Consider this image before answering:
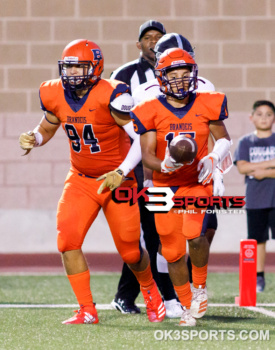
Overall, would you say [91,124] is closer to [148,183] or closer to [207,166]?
[148,183]

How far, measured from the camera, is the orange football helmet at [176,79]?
492 cm

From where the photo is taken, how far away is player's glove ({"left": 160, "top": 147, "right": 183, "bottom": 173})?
475 centimetres

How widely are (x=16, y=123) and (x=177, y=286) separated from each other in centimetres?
492

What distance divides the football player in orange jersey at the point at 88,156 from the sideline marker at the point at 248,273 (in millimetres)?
846

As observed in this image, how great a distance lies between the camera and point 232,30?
31.3 feet

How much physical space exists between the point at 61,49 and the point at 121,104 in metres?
4.60

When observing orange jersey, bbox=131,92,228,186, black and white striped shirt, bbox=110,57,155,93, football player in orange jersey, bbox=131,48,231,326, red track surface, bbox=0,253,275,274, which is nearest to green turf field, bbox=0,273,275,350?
football player in orange jersey, bbox=131,48,231,326

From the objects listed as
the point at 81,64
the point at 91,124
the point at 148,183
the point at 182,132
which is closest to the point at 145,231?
the point at 148,183

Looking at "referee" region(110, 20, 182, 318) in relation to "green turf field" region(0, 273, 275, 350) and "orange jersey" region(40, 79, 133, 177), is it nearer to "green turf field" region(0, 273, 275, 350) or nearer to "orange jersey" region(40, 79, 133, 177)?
"green turf field" region(0, 273, 275, 350)

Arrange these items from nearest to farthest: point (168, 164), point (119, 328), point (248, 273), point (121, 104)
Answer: point (168, 164) → point (119, 328) → point (121, 104) → point (248, 273)

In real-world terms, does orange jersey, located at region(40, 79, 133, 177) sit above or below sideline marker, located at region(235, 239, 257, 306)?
above

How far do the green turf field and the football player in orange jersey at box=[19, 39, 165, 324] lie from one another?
220 mm

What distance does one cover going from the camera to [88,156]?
17.3 ft

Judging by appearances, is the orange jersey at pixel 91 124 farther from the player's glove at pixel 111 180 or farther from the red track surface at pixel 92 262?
the red track surface at pixel 92 262
